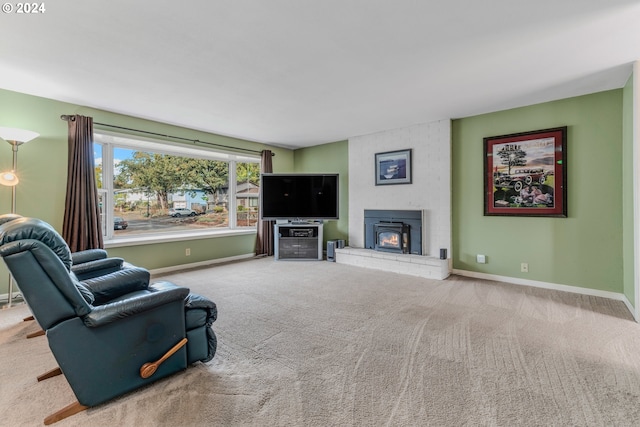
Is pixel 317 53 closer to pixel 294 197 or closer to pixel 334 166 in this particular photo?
pixel 294 197

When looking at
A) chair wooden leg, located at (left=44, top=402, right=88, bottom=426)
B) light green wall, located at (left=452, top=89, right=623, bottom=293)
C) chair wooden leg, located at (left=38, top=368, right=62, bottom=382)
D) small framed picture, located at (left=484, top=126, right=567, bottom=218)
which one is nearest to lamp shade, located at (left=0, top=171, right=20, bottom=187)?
chair wooden leg, located at (left=38, top=368, right=62, bottom=382)

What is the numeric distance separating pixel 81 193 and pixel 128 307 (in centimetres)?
287

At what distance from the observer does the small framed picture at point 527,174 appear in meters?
3.56

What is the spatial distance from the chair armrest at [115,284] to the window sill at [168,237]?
7.35ft

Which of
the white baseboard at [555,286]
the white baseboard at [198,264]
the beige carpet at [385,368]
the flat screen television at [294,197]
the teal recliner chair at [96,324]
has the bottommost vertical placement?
the beige carpet at [385,368]

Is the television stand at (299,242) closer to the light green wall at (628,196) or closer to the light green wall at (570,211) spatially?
the light green wall at (570,211)

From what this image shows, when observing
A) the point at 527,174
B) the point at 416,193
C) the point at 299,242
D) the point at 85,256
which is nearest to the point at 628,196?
the point at 527,174

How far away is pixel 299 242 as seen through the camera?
5551 millimetres

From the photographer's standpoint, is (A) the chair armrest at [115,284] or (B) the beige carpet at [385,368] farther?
(A) the chair armrest at [115,284]

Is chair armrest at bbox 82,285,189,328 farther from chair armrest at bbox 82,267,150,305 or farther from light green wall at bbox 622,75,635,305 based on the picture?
light green wall at bbox 622,75,635,305

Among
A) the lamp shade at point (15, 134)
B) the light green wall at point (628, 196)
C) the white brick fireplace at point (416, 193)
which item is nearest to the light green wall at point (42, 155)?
the lamp shade at point (15, 134)

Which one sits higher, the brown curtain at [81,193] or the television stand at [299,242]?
the brown curtain at [81,193]

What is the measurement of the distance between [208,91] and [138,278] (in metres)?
2.15

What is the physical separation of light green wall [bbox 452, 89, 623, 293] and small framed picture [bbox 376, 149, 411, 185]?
0.83 meters
